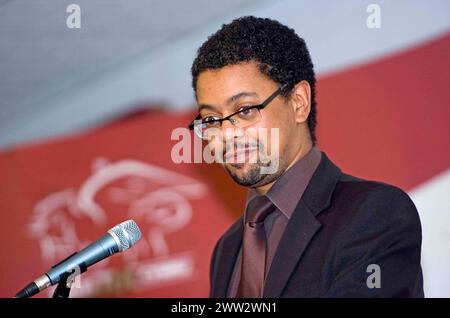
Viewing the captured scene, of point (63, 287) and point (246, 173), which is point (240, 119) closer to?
point (246, 173)

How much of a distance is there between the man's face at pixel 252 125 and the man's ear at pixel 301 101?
4 centimetres

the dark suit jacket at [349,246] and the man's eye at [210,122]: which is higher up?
the man's eye at [210,122]

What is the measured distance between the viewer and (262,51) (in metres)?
1.65

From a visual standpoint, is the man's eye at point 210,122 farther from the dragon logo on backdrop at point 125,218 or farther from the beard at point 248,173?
the dragon logo on backdrop at point 125,218

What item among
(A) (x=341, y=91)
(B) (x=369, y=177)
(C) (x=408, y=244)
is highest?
(A) (x=341, y=91)


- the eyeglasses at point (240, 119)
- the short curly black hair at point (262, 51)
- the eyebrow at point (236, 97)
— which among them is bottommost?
the eyeglasses at point (240, 119)

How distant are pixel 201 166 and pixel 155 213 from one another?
32cm

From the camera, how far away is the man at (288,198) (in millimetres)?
1402

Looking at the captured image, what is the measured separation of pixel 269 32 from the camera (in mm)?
1715

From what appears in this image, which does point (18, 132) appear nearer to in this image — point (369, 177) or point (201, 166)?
point (201, 166)

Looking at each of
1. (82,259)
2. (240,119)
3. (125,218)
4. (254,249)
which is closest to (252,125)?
(240,119)

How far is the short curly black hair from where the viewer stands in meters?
1.62

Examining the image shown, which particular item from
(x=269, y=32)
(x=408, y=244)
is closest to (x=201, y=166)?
(x=269, y=32)

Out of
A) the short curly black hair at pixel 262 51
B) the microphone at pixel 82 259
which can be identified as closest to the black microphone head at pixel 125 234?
the microphone at pixel 82 259
